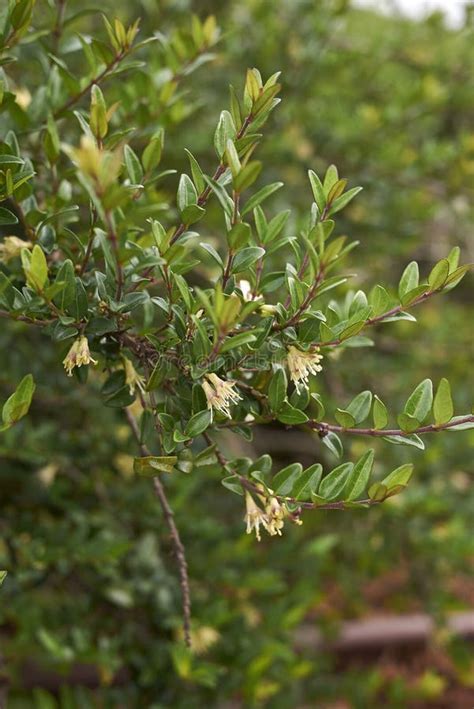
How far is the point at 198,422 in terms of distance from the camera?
68 cm

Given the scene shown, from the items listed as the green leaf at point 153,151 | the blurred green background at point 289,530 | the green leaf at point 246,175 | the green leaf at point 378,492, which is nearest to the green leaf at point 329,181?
the green leaf at point 246,175

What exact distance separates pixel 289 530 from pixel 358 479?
123 cm

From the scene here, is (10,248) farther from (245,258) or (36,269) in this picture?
(245,258)

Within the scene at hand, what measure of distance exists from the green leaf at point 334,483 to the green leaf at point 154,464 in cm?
16

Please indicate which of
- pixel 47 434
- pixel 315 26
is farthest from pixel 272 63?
pixel 47 434

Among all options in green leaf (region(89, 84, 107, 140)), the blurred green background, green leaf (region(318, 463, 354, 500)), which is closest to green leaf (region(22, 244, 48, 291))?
green leaf (region(89, 84, 107, 140))

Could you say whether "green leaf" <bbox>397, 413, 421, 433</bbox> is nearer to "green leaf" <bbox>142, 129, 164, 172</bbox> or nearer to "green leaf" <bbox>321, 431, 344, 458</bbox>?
"green leaf" <bbox>321, 431, 344, 458</bbox>

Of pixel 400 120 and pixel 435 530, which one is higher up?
pixel 400 120

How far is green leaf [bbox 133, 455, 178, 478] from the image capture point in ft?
2.26

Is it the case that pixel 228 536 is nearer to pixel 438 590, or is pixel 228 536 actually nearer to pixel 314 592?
pixel 314 592

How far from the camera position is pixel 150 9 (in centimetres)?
164

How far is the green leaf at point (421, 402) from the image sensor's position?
0.75 m

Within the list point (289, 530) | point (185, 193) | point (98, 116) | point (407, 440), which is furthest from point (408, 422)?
point (289, 530)

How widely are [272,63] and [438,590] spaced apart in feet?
4.85
